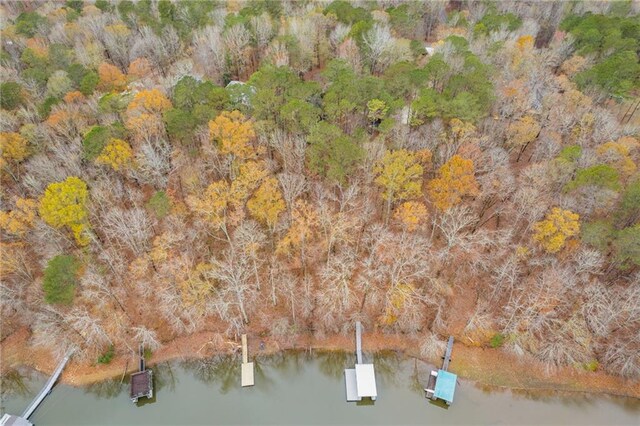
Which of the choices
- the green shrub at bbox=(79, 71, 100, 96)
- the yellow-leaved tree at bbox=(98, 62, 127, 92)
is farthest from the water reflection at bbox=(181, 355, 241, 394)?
the yellow-leaved tree at bbox=(98, 62, 127, 92)

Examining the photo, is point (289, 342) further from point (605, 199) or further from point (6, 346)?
point (605, 199)

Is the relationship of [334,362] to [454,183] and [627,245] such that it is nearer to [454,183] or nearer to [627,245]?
[454,183]

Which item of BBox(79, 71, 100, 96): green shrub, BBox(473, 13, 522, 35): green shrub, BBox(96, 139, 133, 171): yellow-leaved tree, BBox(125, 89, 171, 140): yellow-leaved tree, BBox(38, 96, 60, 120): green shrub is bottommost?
BBox(96, 139, 133, 171): yellow-leaved tree

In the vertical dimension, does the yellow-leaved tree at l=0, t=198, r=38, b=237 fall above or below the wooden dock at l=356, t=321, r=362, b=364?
above

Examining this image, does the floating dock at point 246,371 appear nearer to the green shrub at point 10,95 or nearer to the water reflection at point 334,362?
the water reflection at point 334,362

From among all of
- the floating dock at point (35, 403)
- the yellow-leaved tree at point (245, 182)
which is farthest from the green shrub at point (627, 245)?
the floating dock at point (35, 403)

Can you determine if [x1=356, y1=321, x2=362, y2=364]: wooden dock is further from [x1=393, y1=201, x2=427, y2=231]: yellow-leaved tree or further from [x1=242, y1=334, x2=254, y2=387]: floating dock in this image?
[x1=393, y1=201, x2=427, y2=231]: yellow-leaved tree
